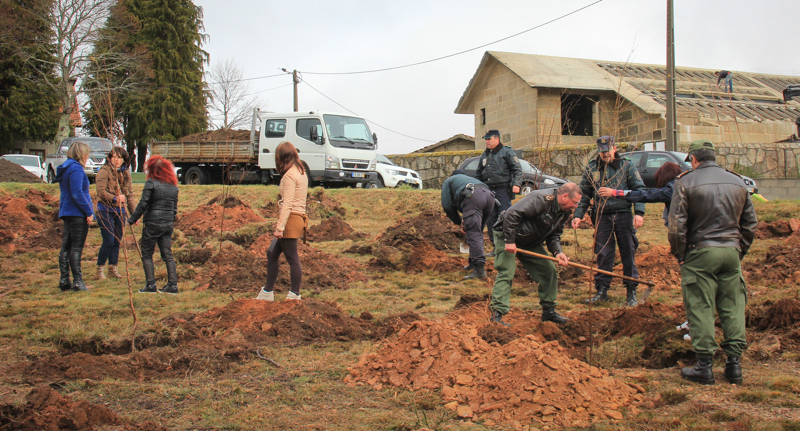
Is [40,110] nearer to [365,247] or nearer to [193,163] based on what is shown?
[193,163]

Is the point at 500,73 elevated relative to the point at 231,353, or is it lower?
elevated

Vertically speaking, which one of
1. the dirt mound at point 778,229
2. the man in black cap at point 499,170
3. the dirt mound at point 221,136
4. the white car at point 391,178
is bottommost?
the dirt mound at point 778,229

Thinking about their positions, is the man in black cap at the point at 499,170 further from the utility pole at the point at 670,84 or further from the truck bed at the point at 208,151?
the truck bed at the point at 208,151

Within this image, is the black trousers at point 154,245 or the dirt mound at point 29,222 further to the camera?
the dirt mound at point 29,222

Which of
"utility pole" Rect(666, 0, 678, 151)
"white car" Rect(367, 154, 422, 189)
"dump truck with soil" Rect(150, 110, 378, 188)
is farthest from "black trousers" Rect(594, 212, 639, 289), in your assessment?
"white car" Rect(367, 154, 422, 189)

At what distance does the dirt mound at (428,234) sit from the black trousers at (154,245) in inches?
146

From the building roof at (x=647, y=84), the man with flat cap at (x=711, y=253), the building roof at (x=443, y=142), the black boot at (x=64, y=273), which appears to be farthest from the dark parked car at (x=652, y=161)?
the building roof at (x=443, y=142)

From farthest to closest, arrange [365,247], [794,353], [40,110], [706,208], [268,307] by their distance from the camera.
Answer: [40,110], [365,247], [268,307], [794,353], [706,208]

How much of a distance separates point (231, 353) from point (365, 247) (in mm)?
5202

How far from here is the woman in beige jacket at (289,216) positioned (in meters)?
5.73

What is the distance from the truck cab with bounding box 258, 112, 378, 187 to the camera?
16359mm

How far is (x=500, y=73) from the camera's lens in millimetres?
24359

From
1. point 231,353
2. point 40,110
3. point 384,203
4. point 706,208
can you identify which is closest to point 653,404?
point 706,208

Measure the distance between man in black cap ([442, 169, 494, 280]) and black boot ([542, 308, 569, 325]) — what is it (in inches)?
88.3
